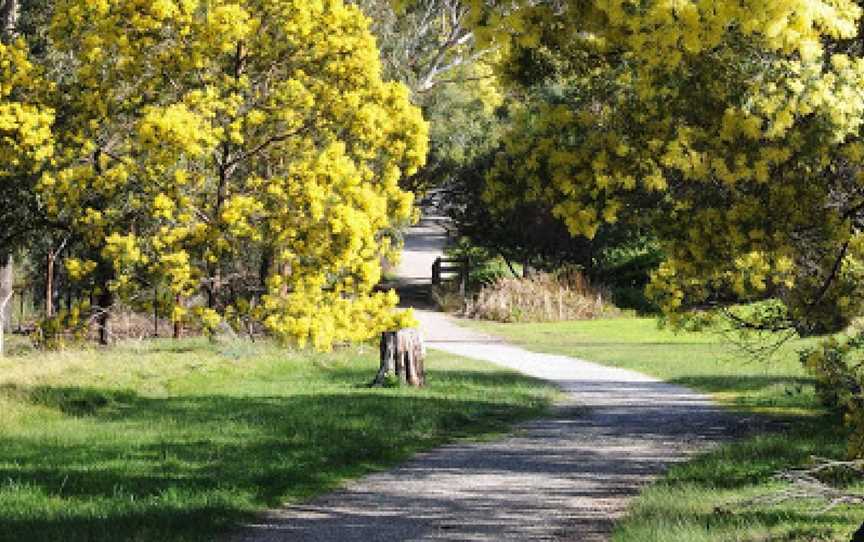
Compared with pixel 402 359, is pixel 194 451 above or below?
below

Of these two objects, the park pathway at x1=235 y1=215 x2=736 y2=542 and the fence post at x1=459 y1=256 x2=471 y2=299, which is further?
the fence post at x1=459 y1=256 x2=471 y2=299

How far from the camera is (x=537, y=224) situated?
39.2 m

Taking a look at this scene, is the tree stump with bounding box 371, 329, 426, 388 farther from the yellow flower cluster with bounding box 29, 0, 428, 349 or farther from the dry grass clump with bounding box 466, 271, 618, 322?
the dry grass clump with bounding box 466, 271, 618, 322

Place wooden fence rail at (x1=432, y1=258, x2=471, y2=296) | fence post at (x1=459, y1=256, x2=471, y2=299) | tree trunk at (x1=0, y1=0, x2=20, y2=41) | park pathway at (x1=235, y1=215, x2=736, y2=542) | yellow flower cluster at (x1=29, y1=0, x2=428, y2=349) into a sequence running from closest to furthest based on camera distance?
1. park pathway at (x1=235, y1=215, x2=736, y2=542)
2. yellow flower cluster at (x1=29, y1=0, x2=428, y2=349)
3. tree trunk at (x1=0, y1=0, x2=20, y2=41)
4. fence post at (x1=459, y1=256, x2=471, y2=299)
5. wooden fence rail at (x1=432, y1=258, x2=471, y2=296)

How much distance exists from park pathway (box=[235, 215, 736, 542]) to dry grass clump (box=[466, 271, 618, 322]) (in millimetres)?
18052

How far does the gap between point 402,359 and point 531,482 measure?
6.57 meters

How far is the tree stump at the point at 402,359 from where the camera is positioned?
16.5 meters

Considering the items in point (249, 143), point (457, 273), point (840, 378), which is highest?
point (249, 143)

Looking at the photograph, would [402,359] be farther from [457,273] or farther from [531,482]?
[457,273]

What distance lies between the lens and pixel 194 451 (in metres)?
10.8

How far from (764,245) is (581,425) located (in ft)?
20.0

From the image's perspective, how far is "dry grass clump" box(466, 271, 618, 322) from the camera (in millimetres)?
35625

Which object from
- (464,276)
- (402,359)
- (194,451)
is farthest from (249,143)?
(464,276)

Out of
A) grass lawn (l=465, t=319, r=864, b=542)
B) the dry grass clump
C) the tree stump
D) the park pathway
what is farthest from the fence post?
the tree stump
